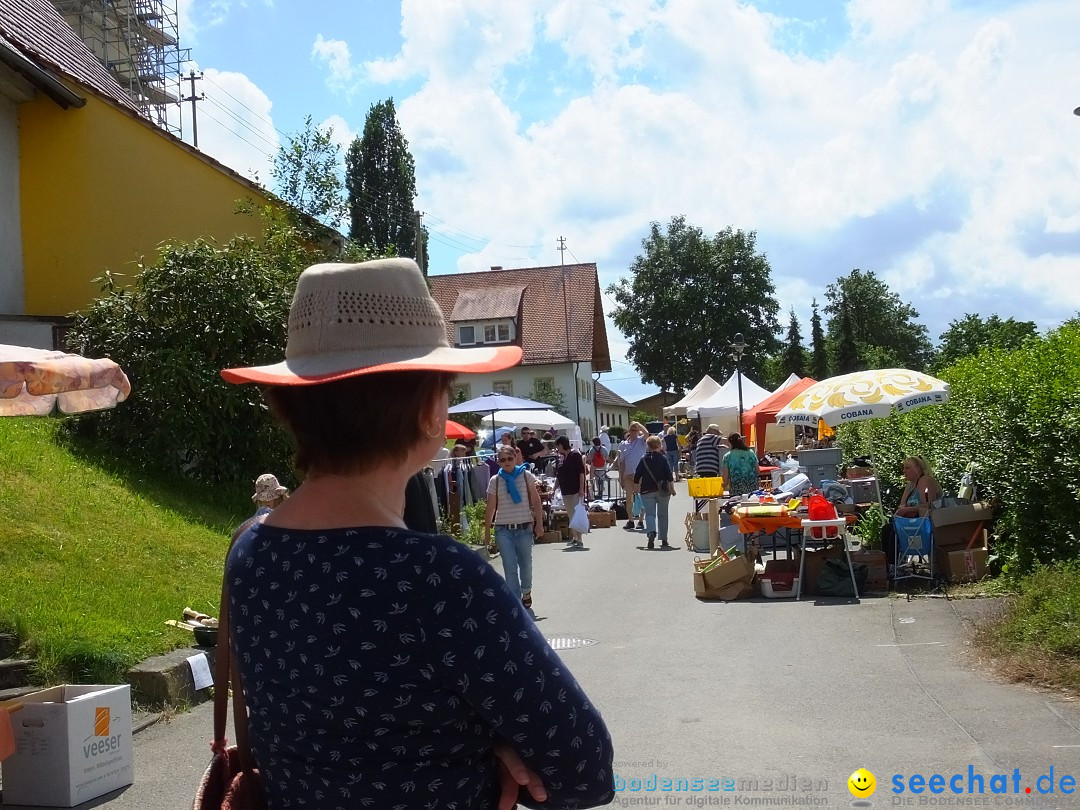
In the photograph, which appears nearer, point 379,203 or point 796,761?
point 796,761

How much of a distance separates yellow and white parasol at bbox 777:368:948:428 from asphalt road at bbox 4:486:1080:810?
2974 millimetres

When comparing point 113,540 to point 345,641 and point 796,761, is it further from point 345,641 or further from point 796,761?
point 345,641

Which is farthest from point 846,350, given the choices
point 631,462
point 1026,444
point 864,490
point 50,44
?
point 1026,444

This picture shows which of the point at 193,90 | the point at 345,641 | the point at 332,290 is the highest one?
the point at 193,90

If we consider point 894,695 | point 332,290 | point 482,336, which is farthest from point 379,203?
point 332,290

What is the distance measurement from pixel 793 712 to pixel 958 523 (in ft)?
18.8

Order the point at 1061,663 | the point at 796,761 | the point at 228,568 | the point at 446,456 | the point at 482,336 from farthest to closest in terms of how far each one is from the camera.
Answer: the point at 482,336
the point at 446,456
the point at 1061,663
the point at 796,761
the point at 228,568

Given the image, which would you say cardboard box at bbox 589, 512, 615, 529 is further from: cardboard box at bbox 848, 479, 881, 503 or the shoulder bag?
the shoulder bag

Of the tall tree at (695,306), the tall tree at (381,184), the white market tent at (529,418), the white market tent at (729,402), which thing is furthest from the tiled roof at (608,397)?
the white market tent at (529,418)

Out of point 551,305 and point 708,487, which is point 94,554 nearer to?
point 708,487

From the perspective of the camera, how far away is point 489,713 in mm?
1661

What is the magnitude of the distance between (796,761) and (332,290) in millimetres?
4968

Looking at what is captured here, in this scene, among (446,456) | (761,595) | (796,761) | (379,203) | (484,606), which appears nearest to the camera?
Answer: (484,606)

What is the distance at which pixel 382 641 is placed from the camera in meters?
1.67
